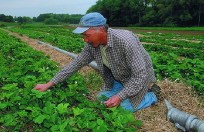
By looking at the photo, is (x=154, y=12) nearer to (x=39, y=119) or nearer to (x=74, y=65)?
(x=74, y=65)

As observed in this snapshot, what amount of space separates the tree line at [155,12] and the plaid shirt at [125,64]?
5174 cm

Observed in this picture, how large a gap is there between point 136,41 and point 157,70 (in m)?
2.38

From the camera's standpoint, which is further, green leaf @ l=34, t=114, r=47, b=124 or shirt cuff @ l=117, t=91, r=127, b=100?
shirt cuff @ l=117, t=91, r=127, b=100

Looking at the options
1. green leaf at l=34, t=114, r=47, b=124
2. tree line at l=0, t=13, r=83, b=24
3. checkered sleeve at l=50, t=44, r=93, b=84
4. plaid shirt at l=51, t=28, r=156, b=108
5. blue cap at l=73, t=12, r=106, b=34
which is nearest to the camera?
green leaf at l=34, t=114, r=47, b=124

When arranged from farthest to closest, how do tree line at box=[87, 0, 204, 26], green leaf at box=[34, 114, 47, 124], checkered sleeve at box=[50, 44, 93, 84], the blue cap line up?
1. tree line at box=[87, 0, 204, 26]
2. checkered sleeve at box=[50, 44, 93, 84]
3. the blue cap
4. green leaf at box=[34, 114, 47, 124]

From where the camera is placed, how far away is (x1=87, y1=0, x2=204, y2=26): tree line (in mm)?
56438

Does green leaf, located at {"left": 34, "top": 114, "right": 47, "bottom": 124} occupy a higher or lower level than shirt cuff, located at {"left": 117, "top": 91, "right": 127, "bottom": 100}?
lower

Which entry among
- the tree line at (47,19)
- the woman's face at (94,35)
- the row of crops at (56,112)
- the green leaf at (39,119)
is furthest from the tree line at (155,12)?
the green leaf at (39,119)


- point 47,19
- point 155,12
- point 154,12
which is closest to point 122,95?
point 154,12

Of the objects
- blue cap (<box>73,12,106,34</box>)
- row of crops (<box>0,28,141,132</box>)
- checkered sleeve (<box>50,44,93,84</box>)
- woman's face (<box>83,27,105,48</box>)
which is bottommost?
row of crops (<box>0,28,141,132</box>)

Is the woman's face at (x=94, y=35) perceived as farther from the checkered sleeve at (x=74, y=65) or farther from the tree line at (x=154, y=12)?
the tree line at (x=154, y=12)

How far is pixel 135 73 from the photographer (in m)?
4.35

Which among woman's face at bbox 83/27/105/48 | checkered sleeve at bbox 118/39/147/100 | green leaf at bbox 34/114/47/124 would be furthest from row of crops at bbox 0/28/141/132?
woman's face at bbox 83/27/105/48

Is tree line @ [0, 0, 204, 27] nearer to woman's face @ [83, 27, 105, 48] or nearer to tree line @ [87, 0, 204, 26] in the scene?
tree line @ [87, 0, 204, 26]
